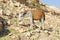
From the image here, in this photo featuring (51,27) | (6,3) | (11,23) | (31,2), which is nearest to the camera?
(11,23)

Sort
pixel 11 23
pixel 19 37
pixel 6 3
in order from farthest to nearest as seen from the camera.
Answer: pixel 6 3 < pixel 11 23 < pixel 19 37

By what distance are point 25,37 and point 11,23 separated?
8.13ft

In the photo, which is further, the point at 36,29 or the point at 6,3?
the point at 6,3

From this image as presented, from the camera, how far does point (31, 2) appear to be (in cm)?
2678

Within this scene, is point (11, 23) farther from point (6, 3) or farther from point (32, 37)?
point (6, 3)

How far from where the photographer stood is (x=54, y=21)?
74.1ft

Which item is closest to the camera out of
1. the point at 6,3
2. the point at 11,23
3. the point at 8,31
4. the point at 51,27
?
the point at 8,31

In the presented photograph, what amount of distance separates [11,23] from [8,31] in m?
1.23

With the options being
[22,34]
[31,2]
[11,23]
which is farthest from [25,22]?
[31,2]

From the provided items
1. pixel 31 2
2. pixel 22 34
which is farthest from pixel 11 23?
pixel 31 2

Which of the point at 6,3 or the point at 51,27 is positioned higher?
the point at 6,3

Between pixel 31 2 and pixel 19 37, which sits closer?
pixel 19 37

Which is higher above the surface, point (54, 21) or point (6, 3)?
point (6, 3)

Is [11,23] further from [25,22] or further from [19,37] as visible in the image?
[19,37]
